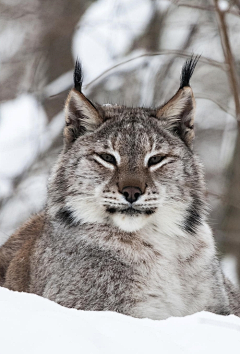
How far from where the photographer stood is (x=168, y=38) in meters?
10.8

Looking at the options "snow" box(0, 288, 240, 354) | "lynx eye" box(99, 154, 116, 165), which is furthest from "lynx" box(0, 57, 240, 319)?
"snow" box(0, 288, 240, 354)

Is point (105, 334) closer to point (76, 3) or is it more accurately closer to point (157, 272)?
point (157, 272)

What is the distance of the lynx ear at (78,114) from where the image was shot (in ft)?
17.7

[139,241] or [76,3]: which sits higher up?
[76,3]

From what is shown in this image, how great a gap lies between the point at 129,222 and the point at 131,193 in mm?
267

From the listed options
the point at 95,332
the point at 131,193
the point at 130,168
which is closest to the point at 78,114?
the point at 130,168

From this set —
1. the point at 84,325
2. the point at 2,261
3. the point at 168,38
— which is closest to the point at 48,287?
the point at 2,261

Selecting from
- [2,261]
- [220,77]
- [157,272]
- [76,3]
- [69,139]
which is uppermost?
[76,3]

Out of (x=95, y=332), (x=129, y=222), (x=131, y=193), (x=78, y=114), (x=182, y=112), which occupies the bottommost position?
(x=95, y=332)

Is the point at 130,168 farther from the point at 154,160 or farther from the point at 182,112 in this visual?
the point at 182,112

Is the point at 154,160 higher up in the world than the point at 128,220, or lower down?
higher up

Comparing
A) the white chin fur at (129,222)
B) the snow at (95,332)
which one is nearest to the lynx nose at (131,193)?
the white chin fur at (129,222)

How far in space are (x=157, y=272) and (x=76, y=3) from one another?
7.08 metres

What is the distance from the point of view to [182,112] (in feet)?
18.3
